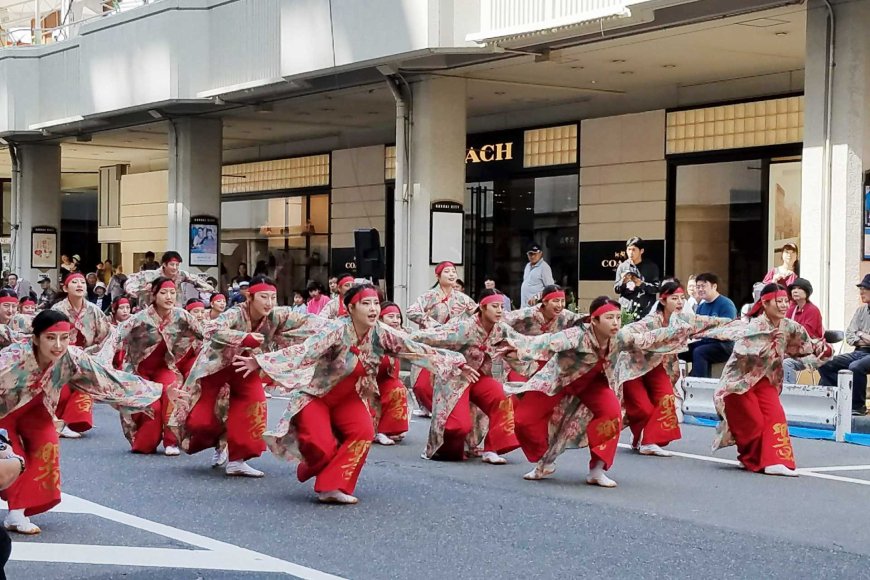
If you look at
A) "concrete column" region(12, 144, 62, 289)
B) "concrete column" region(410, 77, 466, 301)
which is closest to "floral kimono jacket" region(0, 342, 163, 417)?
"concrete column" region(410, 77, 466, 301)

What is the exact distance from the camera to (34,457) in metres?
7.76

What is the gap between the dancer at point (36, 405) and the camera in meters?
7.68

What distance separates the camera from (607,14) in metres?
15.0

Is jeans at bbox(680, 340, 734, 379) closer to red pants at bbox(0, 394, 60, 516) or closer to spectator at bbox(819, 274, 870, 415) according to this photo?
spectator at bbox(819, 274, 870, 415)

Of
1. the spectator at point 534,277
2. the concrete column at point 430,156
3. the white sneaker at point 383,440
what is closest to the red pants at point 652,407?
the white sneaker at point 383,440

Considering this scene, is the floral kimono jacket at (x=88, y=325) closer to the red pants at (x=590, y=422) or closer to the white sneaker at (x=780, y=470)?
the red pants at (x=590, y=422)

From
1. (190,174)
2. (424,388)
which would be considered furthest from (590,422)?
(190,174)

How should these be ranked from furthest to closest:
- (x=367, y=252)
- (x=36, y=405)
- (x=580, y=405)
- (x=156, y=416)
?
1. (x=367, y=252)
2. (x=156, y=416)
3. (x=580, y=405)
4. (x=36, y=405)

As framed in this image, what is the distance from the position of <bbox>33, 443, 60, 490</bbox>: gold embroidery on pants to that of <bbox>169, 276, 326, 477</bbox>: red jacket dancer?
2208mm

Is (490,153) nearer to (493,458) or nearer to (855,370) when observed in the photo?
(855,370)

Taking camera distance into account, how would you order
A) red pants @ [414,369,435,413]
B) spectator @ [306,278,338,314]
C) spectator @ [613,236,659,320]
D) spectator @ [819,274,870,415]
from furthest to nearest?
spectator @ [306,278,338,314], spectator @ [613,236,659,320], red pants @ [414,369,435,413], spectator @ [819,274,870,415]

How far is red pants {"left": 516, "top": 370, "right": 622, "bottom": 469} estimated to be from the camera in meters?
9.51

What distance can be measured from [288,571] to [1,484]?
283 cm

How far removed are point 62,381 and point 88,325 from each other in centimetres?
548
